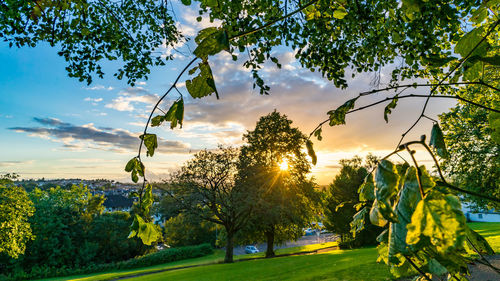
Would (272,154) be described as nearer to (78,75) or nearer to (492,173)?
(492,173)

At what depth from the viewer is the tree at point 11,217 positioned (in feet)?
66.4

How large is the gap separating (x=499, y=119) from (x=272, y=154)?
2644 centimetres

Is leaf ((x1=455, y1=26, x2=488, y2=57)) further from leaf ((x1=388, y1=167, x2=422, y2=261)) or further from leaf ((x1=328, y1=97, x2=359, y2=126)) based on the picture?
leaf ((x1=388, y1=167, x2=422, y2=261))

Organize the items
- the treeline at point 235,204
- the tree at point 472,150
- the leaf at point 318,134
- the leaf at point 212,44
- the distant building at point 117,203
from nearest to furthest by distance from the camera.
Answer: the leaf at point 212,44 → the leaf at point 318,134 → the tree at point 472,150 → the treeline at point 235,204 → the distant building at point 117,203

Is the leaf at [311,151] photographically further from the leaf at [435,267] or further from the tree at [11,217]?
the tree at [11,217]

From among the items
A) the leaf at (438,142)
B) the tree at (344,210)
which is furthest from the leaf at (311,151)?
the tree at (344,210)

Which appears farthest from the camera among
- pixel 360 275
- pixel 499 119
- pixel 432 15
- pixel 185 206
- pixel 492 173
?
pixel 185 206

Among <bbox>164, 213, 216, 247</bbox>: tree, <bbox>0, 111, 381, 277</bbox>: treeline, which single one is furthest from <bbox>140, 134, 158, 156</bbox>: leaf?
<bbox>164, 213, 216, 247</bbox>: tree

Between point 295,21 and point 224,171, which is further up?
point 295,21

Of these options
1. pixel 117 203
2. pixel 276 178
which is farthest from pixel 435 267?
pixel 117 203

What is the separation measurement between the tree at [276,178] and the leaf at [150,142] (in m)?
23.4

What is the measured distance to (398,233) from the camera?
1.54 ft

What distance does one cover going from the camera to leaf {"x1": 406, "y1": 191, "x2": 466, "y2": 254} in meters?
0.41

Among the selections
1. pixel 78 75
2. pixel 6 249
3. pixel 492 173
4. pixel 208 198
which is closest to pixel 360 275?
pixel 492 173
